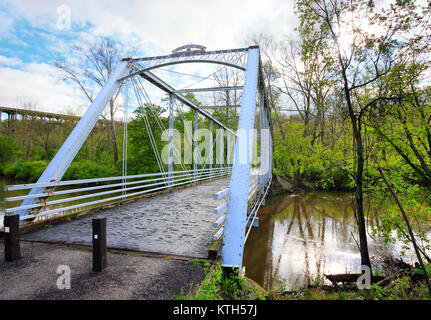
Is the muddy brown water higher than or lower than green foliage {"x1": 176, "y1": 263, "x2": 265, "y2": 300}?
lower

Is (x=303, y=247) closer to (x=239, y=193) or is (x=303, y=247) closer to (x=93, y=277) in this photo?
(x=239, y=193)

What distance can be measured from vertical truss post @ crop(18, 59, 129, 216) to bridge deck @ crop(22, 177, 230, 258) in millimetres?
960

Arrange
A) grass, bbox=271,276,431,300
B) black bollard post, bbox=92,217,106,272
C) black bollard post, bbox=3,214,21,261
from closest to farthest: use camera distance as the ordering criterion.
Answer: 1. black bollard post, bbox=92,217,106,272
2. black bollard post, bbox=3,214,21,261
3. grass, bbox=271,276,431,300

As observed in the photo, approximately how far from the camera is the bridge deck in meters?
3.64

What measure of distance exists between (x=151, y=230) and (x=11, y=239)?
1955 millimetres

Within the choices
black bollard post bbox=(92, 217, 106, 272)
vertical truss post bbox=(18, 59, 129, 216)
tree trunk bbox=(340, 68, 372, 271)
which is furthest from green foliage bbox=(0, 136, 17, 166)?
tree trunk bbox=(340, 68, 372, 271)

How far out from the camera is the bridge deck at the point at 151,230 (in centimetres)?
364

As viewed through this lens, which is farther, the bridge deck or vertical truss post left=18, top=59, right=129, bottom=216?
vertical truss post left=18, top=59, right=129, bottom=216

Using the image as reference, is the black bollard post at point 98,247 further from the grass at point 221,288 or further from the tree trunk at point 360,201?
the tree trunk at point 360,201

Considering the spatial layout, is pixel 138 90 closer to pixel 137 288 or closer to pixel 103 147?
pixel 137 288

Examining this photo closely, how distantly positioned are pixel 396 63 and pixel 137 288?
6292 millimetres

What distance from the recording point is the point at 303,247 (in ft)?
26.6

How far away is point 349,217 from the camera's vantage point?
11.9 metres

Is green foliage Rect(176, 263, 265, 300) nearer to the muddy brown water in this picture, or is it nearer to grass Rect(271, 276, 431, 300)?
grass Rect(271, 276, 431, 300)
